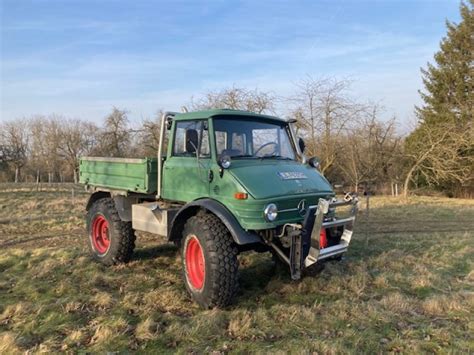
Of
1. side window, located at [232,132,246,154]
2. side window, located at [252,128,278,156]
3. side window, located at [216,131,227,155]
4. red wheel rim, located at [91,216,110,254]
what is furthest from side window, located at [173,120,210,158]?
red wheel rim, located at [91,216,110,254]

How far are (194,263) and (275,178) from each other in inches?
58.6

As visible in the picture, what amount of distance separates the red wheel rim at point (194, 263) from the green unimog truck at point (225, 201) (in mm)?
13

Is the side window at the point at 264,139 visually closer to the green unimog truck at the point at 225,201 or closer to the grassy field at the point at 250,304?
the green unimog truck at the point at 225,201

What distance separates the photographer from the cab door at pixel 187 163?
5.36 meters

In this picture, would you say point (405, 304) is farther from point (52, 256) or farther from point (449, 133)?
point (449, 133)

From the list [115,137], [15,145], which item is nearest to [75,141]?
[15,145]

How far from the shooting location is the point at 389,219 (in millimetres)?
12094

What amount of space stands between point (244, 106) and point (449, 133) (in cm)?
1019

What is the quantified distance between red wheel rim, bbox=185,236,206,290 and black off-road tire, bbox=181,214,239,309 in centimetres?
17

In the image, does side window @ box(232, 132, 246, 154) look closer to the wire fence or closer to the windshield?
the windshield

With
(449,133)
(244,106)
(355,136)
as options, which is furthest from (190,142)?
(449,133)

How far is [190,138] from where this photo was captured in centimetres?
534

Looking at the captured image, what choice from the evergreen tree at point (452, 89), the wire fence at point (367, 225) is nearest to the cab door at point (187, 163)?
the wire fence at point (367, 225)

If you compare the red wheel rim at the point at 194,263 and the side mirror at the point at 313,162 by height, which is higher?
the side mirror at the point at 313,162
